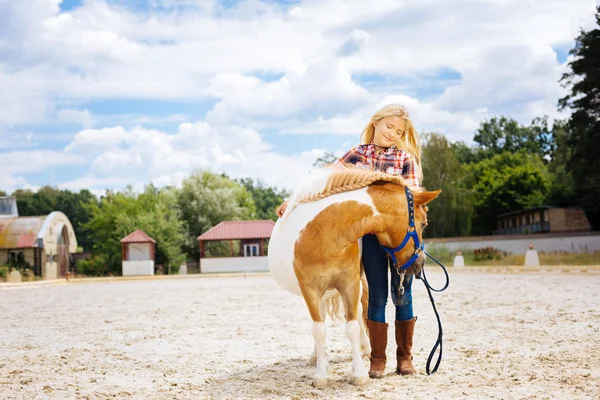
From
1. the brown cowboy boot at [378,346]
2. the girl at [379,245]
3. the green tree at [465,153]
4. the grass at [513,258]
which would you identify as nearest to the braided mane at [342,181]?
the girl at [379,245]

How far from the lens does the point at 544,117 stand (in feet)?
257

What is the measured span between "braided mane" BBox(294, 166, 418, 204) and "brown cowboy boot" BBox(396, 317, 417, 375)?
4.18ft

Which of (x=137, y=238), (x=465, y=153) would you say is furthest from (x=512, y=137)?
(x=137, y=238)

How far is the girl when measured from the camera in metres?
4.62

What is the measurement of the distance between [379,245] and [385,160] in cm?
66

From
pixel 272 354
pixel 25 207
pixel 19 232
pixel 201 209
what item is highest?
pixel 25 207

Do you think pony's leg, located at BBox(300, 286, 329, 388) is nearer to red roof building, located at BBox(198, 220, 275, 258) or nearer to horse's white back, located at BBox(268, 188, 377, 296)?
horse's white back, located at BBox(268, 188, 377, 296)

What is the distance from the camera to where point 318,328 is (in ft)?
14.3

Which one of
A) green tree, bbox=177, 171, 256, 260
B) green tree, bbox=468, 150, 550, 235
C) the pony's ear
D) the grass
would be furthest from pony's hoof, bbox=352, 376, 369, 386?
green tree, bbox=468, 150, 550, 235

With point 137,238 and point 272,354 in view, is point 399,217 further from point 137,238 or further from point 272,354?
point 137,238

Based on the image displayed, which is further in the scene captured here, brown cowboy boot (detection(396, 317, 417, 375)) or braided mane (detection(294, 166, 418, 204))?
brown cowboy boot (detection(396, 317, 417, 375))

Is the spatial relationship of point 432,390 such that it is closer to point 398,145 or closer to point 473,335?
point 398,145

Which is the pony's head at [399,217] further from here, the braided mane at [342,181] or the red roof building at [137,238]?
the red roof building at [137,238]

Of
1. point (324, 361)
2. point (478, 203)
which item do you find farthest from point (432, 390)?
point (478, 203)
